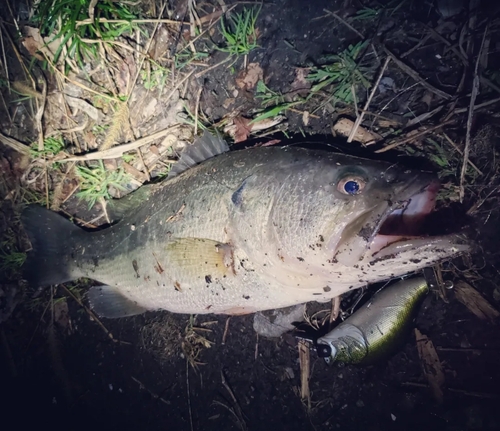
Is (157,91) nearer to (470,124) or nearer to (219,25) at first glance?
(219,25)

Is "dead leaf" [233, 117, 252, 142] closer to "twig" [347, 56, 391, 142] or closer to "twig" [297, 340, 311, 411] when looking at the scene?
"twig" [347, 56, 391, 142]

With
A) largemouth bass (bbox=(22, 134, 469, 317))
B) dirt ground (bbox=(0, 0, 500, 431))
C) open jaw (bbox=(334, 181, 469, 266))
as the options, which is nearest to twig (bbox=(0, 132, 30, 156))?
dirt ground (bbox=(0, 0, 500, 431))

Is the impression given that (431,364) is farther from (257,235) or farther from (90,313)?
(90,313)

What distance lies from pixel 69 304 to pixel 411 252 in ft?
12.1

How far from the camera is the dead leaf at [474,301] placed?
114 inches

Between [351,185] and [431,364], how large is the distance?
211cm

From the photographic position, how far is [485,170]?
2.75 meters

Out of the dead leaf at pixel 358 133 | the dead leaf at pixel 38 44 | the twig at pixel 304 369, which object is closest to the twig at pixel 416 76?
the dead leaf at pixel 358 133

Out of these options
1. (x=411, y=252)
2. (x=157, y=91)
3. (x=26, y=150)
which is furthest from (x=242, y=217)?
(x=26, y=150)

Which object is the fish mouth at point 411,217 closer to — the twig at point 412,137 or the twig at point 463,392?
the twig at point 412,137

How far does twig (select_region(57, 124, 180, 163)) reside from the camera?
324 centimetres

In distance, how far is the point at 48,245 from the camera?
334cm

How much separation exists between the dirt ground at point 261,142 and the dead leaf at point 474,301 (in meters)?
0.02

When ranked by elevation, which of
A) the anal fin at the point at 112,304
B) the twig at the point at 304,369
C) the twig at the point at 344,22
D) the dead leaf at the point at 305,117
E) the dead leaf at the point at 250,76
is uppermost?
the twig at the point at 344,22
